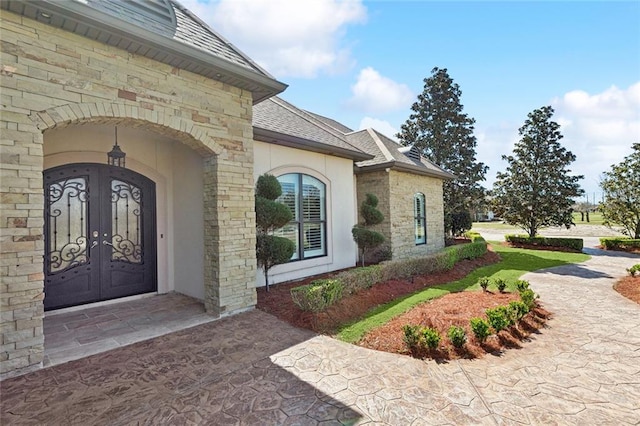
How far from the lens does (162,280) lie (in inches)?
281

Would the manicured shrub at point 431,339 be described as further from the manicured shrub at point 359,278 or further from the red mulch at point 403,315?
the manicured shrub at point 359,278

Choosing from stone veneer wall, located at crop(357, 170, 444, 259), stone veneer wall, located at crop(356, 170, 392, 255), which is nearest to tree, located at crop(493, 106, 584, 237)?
stone veneer wall, located at crop(357, 170, 444, 259)

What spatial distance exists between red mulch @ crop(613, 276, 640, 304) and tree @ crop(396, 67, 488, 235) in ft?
34.3

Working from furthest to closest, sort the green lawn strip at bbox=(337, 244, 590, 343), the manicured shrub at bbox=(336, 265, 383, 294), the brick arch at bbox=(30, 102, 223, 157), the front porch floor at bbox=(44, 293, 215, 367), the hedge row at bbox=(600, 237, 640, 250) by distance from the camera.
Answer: the hedge row at bbox=(600, 237, 640, 250) < the manicured shrub at bbox=(336, 265, 383, 294) < the green lawn strip at bbox=(337, 244, 590, 343) < the front porch floor at bbox=(44, 293, 215, 367) < the brick arch at bbox=(30, 102, 223, 157)

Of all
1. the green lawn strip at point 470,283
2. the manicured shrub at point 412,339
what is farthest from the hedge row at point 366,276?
the manicured shrub at point 412,339

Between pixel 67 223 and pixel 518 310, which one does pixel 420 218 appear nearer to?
pixel 518 310

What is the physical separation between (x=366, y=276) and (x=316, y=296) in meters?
2.13

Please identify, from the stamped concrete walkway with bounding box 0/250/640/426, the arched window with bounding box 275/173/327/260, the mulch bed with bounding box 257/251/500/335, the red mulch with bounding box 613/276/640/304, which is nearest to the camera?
the stamped concrete walkway with bounding box 0/250/640/426

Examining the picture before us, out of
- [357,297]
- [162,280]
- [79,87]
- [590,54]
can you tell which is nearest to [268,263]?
[357,297]

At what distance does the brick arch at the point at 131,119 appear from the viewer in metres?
3.89

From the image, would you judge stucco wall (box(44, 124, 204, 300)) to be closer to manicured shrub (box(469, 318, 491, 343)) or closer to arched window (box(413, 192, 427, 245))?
manicured shrub (box(469, 318, 491, 343))

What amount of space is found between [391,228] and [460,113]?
1364cm

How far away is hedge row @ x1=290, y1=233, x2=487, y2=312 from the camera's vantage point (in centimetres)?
559

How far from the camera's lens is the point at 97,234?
20.4ft
